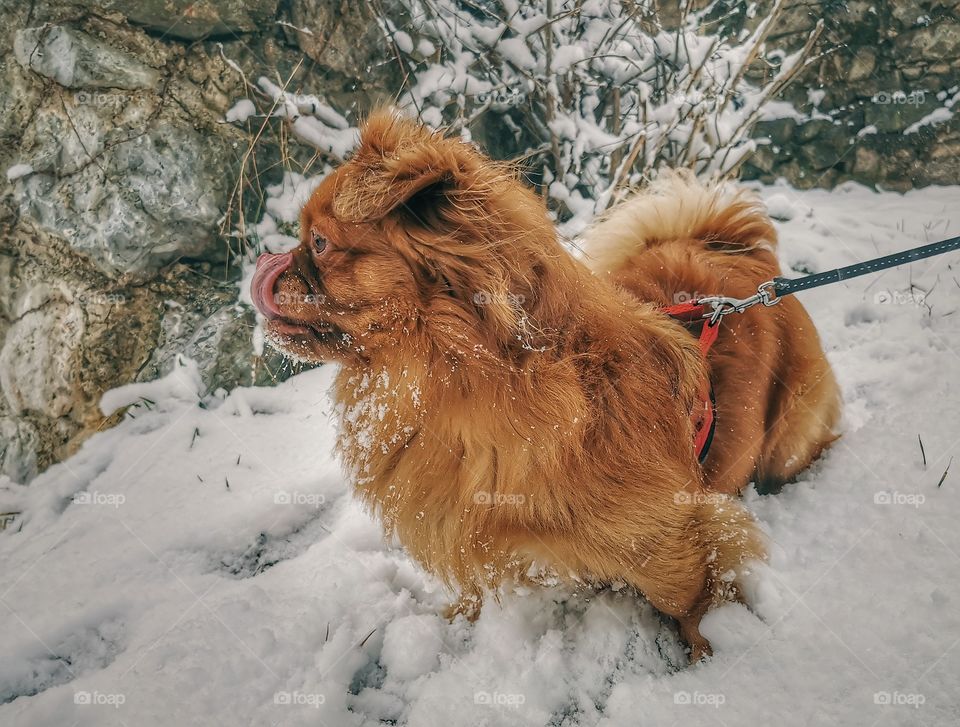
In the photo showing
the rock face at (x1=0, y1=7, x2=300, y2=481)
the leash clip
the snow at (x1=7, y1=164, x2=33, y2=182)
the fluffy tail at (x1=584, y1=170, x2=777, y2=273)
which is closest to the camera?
the leash clip

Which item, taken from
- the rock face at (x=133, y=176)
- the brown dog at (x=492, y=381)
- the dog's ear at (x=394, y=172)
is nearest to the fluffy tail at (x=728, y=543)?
the brown dog at (x=492, y=381)

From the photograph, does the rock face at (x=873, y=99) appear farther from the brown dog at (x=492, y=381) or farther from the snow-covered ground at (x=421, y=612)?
the brown dog at (x=492, y=381)

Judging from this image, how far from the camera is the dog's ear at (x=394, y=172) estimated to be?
1.61 meters

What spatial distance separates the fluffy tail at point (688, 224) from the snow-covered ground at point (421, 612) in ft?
3.34

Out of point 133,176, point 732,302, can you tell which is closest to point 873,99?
point 732,302

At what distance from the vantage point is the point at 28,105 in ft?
12.1

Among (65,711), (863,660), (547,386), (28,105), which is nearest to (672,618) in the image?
(863,660)

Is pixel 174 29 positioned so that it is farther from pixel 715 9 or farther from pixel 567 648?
pixel 715 9

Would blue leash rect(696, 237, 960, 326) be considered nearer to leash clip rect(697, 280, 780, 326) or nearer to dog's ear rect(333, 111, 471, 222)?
leash clip rect(697, 280, 780, 326)

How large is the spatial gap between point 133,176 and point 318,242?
102 inches

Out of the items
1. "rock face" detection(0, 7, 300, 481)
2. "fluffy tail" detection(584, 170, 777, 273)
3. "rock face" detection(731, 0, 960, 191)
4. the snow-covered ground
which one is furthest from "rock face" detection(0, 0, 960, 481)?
"rock face" detection(731, 0, 960, 191)

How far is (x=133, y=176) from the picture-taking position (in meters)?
3.62

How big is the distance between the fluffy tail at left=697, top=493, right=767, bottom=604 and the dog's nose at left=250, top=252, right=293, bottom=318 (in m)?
1.50

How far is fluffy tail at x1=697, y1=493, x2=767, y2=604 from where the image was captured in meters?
1.96
